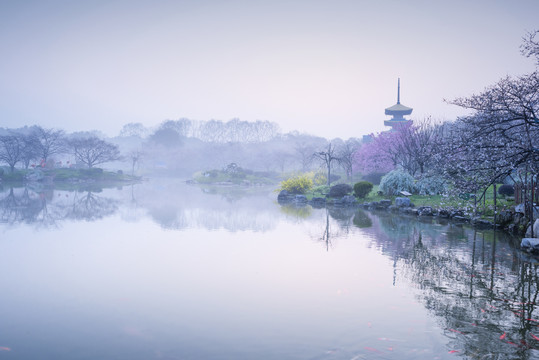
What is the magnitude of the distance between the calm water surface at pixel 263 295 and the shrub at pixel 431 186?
1280 cm

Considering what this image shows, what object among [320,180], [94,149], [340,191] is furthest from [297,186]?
[94,149]

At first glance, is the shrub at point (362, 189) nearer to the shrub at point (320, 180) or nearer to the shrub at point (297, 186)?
the shrub at point (297, 186)

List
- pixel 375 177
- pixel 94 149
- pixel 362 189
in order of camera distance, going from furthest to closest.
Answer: pixel 94 149 < pixel 375 177 < pixel 362 189

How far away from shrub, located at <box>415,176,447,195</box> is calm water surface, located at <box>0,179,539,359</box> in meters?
12.8

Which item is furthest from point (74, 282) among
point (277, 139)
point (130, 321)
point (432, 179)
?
point (277, 139)

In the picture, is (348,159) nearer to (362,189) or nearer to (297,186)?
(297,186)

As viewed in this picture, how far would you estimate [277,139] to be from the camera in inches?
4638

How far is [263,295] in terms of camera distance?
316 inches

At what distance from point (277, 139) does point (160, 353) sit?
114 meters

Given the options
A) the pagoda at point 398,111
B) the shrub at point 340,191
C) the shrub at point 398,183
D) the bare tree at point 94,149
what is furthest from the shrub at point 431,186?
the bare tree at point 94,149

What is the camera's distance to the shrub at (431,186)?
90.8 feet

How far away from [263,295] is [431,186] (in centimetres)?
2355

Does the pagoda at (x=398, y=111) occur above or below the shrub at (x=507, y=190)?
above

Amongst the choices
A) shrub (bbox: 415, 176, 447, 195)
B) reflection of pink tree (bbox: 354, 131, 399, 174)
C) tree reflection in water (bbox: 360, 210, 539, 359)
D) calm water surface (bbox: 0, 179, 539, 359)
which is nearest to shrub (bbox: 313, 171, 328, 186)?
reflection of pink tree (bbox: 354, 131, 399, 174)
